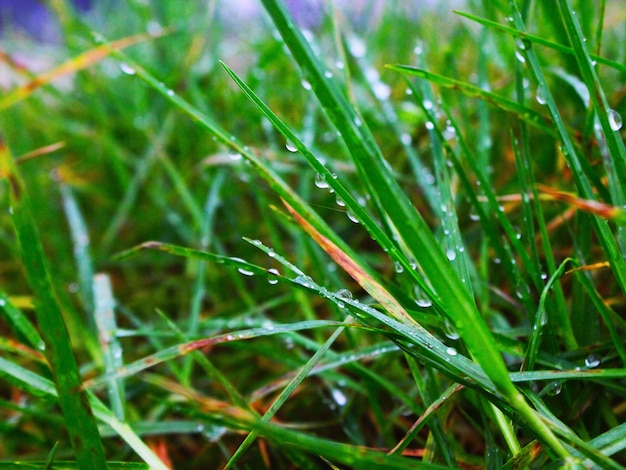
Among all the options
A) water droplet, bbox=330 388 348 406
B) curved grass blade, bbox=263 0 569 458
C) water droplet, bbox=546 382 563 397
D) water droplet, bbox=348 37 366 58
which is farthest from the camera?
water droplet, bbox=348 37 366 58

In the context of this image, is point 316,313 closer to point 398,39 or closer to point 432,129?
point 432,129

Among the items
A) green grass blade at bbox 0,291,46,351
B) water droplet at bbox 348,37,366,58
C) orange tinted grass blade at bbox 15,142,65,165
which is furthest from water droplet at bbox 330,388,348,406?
water droplet at bbox 348,37,366,58

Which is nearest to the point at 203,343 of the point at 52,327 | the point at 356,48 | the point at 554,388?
the point at 52,327

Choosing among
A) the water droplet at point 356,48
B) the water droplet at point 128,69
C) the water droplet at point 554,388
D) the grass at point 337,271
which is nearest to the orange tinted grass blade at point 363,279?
the grass at point 337,271

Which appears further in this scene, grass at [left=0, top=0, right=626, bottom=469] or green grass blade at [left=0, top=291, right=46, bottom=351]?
green grass blade at [left=0, top=291, right=46, bottom=351]

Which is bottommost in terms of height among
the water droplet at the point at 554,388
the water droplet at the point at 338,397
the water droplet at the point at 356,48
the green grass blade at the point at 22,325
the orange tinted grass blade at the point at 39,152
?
the water droplet at the point at 338,397

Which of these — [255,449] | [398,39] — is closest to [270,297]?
[255,449]

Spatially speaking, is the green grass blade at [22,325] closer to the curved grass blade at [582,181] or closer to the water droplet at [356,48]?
the curved grass blade at [582,181]

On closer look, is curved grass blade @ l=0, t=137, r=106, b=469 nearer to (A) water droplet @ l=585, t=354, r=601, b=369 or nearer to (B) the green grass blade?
(B) the green grass blade
